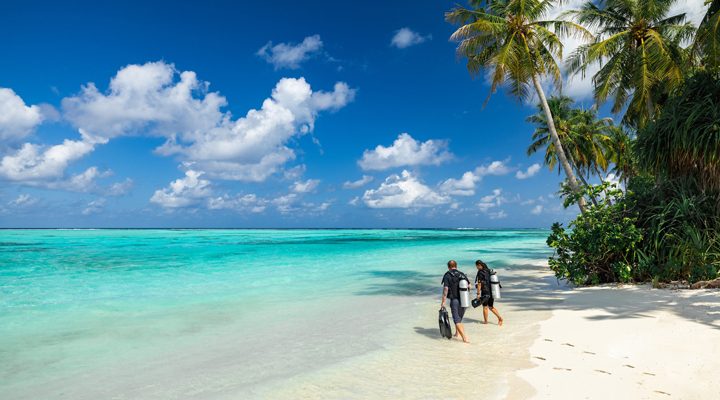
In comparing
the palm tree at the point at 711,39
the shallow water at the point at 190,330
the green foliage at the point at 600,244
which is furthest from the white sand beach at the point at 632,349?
the palm tree at the point at 711,39

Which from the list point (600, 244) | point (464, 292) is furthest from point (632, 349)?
point (600, 244)

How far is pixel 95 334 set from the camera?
304 inches

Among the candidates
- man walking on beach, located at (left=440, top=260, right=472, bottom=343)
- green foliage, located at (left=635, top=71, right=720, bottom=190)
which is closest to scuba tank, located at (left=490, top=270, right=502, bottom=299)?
man walking on beach, located at (left=440, top=260, right=472, bottom=343)

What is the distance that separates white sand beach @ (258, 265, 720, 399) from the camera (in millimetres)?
4297

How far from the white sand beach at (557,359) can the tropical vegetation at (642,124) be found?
69.8 inches

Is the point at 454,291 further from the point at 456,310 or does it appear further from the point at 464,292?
the point at 456,310

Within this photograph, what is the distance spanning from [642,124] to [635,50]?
384 centimetres

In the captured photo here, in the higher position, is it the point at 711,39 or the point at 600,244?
the point at 711,39

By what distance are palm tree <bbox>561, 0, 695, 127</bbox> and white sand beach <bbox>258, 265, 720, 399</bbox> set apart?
10063mm

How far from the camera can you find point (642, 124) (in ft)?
57.2

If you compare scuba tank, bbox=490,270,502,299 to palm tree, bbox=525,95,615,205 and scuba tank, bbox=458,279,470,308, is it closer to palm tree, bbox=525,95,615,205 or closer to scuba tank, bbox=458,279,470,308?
scuba tank, bbox=458,279,470,308

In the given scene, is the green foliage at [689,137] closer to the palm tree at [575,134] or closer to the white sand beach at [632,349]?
the white sand beach at [632,349]

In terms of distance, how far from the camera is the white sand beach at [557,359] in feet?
14.1

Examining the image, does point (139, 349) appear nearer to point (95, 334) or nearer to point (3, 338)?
point (95, 334)
